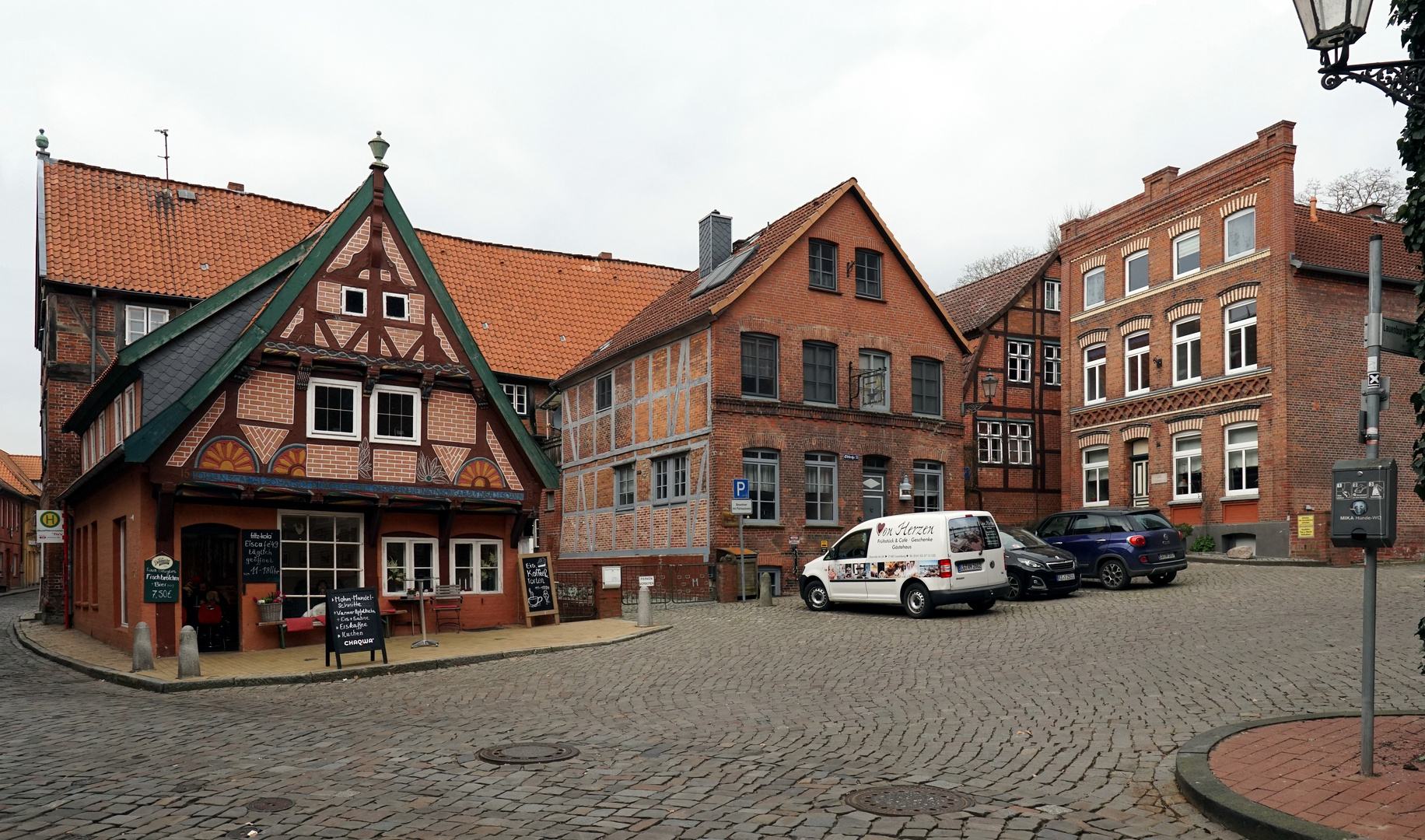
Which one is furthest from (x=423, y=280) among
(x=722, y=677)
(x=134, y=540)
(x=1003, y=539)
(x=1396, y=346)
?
(x=1396, y=346)

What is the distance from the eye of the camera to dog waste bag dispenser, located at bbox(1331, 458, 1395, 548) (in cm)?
688

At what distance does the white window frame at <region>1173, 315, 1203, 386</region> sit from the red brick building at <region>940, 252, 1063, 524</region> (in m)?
6.13

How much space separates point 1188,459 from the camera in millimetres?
31859

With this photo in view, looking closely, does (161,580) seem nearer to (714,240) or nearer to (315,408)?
(315,408)

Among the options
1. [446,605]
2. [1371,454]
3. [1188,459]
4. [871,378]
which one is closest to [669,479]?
[871,378]

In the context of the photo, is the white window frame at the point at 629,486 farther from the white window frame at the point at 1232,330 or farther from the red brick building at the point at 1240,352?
the white window frame at the point at 1232,330

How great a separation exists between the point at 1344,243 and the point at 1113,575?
13740 mm

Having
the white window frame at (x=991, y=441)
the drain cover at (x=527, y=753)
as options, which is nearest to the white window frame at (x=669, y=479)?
the white window frame at (x=991, y=441)

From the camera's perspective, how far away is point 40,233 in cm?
3169

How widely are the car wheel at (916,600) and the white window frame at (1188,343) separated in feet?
51.9

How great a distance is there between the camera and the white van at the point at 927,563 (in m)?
19.4

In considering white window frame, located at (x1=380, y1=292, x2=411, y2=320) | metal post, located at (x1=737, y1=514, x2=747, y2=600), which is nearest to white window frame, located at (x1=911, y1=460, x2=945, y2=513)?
metal post, located at (x1=737, y1=514, x2=747, y2=600)

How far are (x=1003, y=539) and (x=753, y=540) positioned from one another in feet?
20.9

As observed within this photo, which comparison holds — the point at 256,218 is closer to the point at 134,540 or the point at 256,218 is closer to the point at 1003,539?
the point at 134,540
